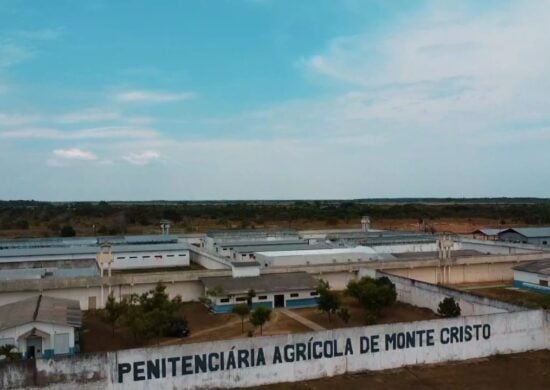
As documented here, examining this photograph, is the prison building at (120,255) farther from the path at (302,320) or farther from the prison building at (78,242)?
the path at (302,320)

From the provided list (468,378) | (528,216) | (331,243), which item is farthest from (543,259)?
(528,216)

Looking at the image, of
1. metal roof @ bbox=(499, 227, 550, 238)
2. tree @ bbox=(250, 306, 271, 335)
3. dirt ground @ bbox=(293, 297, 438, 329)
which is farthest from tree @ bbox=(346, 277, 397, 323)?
metal roof @ bbox=(499, 227, 550, 238)

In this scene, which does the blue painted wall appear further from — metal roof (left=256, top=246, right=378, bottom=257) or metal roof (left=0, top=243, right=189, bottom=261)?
metal roof (left=0, top=243, right=189, bottom=261)

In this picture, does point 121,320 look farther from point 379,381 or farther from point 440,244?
point 440,244

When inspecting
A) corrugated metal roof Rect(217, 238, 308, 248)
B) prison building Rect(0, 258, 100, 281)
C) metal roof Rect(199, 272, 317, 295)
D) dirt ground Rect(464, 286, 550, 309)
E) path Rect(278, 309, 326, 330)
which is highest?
corrugated metal roof Rect(217, 238, 308, 248)

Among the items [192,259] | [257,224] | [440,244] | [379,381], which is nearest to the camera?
[379,381]

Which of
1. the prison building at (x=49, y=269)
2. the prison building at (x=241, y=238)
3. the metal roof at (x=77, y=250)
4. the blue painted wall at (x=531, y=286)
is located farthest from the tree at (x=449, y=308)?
the metal roof at (x=77, y=250)
